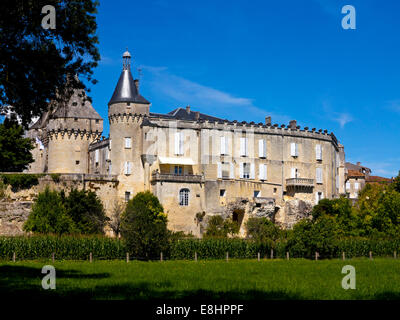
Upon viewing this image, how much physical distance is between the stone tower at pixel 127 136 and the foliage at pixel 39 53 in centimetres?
3417

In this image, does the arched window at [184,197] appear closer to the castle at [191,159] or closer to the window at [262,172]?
the castle at [191,159]

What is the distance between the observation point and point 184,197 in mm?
54250

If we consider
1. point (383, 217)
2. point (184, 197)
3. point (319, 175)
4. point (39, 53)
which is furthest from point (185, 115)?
point (39, 53)

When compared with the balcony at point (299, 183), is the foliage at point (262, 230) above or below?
below

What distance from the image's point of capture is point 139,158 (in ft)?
181

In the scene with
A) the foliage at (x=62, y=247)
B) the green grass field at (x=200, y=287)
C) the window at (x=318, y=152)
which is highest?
the window at (x=318, y=152)

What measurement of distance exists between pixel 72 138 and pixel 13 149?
5633 mm

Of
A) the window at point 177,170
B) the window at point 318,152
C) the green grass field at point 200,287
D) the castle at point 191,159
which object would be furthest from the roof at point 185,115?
the green grass field at point 200,287

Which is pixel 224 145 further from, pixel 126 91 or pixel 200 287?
pixel 200 287

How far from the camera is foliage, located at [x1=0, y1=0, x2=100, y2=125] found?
18.7 metres

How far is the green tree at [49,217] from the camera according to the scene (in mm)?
47719

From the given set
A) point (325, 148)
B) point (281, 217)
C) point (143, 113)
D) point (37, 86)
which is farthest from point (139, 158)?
point (37, 86)

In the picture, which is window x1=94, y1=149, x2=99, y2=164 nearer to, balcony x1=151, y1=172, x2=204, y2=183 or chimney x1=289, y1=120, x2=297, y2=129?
balcony x1=151, y1=172, x2=204, y2=183

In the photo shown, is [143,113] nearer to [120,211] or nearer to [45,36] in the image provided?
[120,211]
